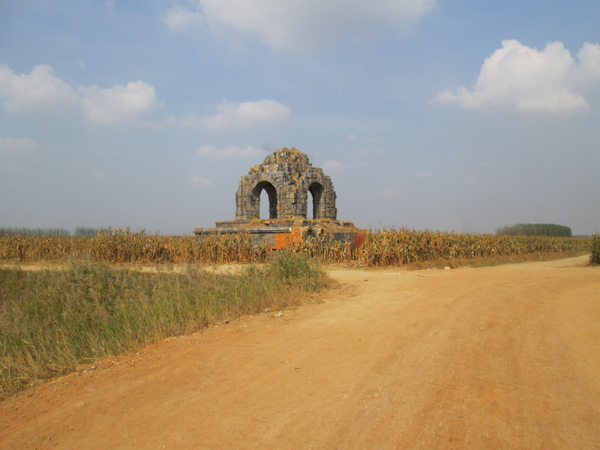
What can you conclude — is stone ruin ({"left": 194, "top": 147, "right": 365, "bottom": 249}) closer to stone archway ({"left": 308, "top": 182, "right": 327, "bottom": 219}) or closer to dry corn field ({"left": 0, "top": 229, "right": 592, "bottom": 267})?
stone archway ({"left": 308, "top": 182, "right": 327, "bottom": 219})

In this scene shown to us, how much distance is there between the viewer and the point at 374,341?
→ 4.09 meters

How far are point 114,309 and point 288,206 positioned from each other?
948 cm

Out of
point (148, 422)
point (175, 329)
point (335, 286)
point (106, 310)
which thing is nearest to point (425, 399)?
point (148, 422)

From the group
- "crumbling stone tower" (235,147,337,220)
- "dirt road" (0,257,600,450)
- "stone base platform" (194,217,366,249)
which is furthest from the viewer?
"crumbling stone tower" (235,147,337,220)

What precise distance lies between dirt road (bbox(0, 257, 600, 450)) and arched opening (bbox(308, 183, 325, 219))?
12018 mm

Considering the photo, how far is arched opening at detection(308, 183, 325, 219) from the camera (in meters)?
16.9

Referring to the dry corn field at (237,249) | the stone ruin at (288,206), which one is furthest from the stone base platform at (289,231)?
the dry corn field at (237,249)

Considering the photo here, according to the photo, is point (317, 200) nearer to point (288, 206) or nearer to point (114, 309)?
point (288, 206)

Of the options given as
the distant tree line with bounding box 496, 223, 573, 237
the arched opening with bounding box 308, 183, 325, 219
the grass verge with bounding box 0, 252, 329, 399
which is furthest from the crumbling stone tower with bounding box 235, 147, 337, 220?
the distant tree line with bounding box 496, 223, 573, 237

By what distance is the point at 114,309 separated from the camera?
6.65 meters

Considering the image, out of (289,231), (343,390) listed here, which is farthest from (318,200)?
(343,390)

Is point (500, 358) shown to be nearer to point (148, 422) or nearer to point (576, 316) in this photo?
point (576, 316)

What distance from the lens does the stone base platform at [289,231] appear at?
44.8 ft

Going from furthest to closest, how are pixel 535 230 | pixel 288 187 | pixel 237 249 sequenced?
pixel 535 230 → pixel 288 187 → pixel 237 249
